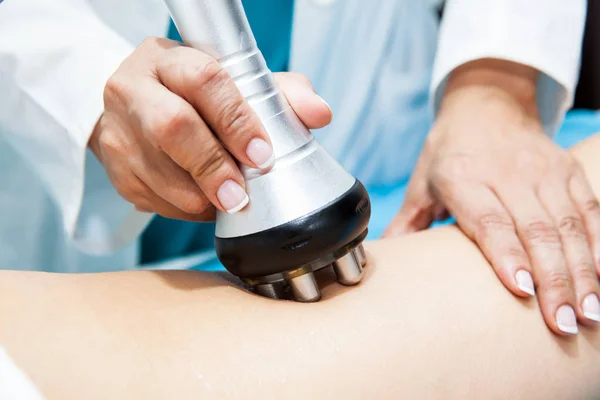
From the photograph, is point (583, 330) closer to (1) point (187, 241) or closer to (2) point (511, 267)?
(2) point (511, 267)

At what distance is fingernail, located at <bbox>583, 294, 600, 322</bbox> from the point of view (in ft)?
1.61

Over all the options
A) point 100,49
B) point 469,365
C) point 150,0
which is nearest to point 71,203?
point 100,49

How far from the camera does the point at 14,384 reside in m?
0.33

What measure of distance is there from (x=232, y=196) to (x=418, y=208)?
35 cm

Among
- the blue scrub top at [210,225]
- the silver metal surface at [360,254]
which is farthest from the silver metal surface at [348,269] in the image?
the blue scrub top at [210,225]

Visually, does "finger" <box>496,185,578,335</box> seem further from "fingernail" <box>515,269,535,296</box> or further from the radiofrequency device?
the radiofrequency device

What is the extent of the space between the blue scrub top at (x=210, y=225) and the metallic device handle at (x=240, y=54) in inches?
18.8

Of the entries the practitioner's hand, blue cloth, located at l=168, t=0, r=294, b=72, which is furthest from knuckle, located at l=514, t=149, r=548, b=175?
blue cloth, located at l=168, t=0, r=294, b=72

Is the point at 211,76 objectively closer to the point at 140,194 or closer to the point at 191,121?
the point at 191,121

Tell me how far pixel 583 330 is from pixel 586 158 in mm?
198

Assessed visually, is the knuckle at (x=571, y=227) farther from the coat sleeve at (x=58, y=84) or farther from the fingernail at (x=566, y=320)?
the coat sleeve at (x=58, y=84)

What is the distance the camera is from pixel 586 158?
24.1 inches

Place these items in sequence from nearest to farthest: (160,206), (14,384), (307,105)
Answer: (14,384) < (307,105) < (160,206)

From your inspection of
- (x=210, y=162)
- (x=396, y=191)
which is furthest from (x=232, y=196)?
(x=396, y=191)
